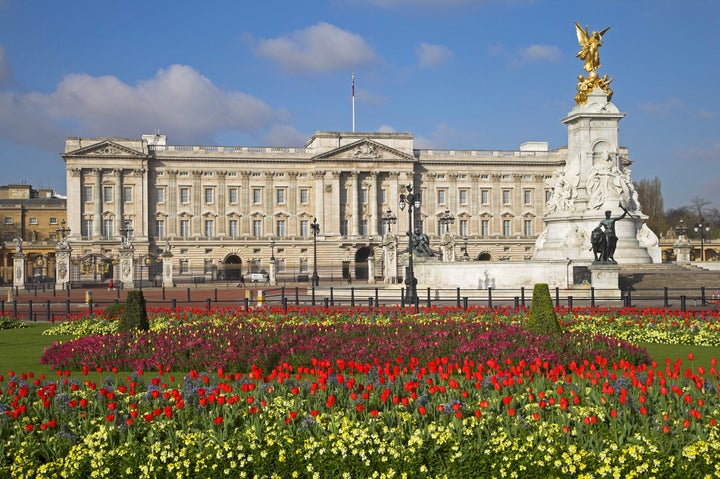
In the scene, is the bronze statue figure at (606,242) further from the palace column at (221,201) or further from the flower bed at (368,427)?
the palace column at (221,201)

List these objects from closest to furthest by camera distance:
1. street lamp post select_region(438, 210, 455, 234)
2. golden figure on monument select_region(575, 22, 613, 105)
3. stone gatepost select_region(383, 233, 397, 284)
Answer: golden figure on monument select_region(575, 22, 613, 105) → stone gatepost select_region(383, 233, 397, 284) → street lamp post select_region(438, 210, 455, 234)

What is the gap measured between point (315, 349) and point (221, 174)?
2948 inches

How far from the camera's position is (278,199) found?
88.2 meters

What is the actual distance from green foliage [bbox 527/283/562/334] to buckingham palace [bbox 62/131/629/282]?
66271 millimetres

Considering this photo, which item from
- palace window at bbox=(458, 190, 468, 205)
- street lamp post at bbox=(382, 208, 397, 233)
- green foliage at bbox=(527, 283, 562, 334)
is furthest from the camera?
palace window at bbox=(458, 190, 468, 205)

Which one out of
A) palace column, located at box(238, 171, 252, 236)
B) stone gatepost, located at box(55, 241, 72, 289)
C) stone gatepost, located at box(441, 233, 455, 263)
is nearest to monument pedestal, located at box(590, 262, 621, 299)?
stone gatepost, located at box(441, 233, 455, 263)

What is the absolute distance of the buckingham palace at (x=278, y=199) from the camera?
8312 cm

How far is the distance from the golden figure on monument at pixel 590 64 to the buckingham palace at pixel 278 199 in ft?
144

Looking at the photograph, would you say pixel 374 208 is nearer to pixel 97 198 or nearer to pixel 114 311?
pixel 97 198

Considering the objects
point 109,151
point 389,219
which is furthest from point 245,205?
point 389,219

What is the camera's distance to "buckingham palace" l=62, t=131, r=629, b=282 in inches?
3273

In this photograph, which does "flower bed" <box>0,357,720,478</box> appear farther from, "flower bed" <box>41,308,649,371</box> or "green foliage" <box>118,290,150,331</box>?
"green foliage" <box>118,290,150,331</box>

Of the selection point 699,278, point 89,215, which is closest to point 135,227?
point 89,215

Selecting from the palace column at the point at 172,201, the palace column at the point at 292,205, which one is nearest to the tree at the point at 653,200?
the palace column at the point at 292,205
